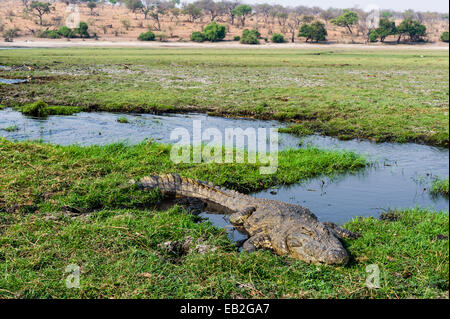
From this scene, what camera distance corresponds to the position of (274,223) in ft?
20.3

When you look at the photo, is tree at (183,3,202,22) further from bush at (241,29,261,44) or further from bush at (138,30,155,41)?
bush at (241,29,261,44)

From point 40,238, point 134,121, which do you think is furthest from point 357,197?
point 134,121

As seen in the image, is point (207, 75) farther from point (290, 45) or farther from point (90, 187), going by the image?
point (290, 45)

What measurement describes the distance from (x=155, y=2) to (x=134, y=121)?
92.0 metres

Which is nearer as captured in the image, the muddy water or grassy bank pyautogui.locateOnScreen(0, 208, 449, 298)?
grassy bank pyautogui.locateOnScreen(0, 208, 449, 298)

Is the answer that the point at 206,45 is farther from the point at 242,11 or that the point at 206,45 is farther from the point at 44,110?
the point at 44,110

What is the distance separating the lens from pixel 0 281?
4.41 m

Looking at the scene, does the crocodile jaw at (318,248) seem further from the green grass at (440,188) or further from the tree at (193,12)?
the tree at (193,12)

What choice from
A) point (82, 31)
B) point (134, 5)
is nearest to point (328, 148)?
point (82, 31)

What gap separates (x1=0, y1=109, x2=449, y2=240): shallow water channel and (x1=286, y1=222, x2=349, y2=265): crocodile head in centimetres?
123

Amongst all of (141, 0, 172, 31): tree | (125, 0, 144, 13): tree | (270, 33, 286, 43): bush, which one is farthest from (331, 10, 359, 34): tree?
(125, 0, 144, 13): tree

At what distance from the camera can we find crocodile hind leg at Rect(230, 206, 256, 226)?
22.3ft

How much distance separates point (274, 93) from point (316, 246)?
1587 cm

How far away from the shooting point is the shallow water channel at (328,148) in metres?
7.81
